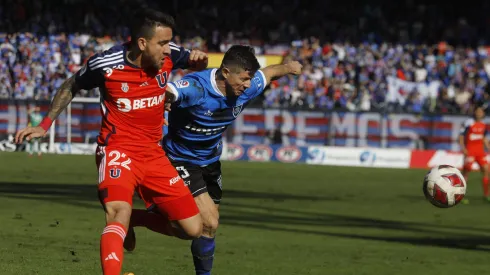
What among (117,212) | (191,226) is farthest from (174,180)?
(117,212)

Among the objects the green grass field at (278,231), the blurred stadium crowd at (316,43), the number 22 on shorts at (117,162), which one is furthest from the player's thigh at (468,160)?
the number 22 on shorts at (117,162)

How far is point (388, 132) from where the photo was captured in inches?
1387

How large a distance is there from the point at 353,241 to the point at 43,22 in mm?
30119

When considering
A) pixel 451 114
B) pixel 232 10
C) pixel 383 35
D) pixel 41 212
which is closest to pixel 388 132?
pixel 451 114

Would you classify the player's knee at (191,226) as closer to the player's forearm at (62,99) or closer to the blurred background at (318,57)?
the player's forearm at (62,99)

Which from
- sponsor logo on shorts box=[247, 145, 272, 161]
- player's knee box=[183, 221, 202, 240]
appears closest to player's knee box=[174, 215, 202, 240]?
player's knee box=[183, 221, 202, 240]

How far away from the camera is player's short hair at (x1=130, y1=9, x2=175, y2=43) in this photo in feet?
26.0

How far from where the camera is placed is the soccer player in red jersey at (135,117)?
792cm

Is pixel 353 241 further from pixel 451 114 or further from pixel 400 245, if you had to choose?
pixel 451 114

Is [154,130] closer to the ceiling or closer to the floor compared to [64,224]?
closer to the ceiling

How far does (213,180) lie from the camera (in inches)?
372

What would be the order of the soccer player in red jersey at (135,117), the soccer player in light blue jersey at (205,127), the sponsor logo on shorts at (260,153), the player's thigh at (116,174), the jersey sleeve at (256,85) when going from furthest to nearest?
the sponsor logo on shorts at (260,153) → the jersey sleeve at (256,85) → the soccer player in light blue jersey at (205,127) → the soccer player in red jersey at (135,117) → the player's thigh at (116,174)

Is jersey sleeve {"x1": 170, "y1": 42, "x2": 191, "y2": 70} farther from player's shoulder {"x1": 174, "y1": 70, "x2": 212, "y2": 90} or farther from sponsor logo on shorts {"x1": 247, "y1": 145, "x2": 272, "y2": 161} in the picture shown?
sponsor logo on shorts {"x1": 247, "y1": 145, "x2": 272, "y2": 161}

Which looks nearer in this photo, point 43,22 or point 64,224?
point 64,224
